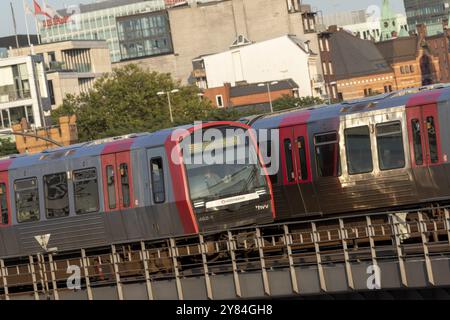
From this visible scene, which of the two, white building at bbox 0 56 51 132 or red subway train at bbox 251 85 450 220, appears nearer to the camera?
red subway train at bbox 251 85 450 220

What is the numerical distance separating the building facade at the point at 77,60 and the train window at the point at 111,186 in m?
108

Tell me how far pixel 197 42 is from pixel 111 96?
41.0 meters

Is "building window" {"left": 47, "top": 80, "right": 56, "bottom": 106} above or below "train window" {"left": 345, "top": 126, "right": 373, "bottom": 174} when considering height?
above

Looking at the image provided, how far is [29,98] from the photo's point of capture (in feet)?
397

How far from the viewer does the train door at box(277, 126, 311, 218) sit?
3125cm

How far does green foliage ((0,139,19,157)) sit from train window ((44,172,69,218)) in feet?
226

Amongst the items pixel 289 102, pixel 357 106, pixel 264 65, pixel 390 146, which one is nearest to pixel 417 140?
pixel 390 146

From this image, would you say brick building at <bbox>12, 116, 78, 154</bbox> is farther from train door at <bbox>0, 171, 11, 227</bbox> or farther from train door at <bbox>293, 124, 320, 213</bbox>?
train door at <bbox>293, 124, 320, 213</bbox>

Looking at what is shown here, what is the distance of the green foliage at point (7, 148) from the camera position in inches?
4020

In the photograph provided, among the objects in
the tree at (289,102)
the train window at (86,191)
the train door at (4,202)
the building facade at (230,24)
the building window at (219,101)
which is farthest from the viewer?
the building facade at (230,24)

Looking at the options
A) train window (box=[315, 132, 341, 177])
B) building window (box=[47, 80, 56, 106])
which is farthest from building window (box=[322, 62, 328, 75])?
train window (box=[315, 132, 341, 177])

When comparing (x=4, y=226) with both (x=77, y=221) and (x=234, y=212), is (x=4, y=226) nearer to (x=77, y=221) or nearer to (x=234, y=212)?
(x=77, y=221)

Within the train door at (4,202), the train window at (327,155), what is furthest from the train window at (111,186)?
the train window at (327,155)

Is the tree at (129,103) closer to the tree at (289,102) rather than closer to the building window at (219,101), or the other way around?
the tree at (289,102)
